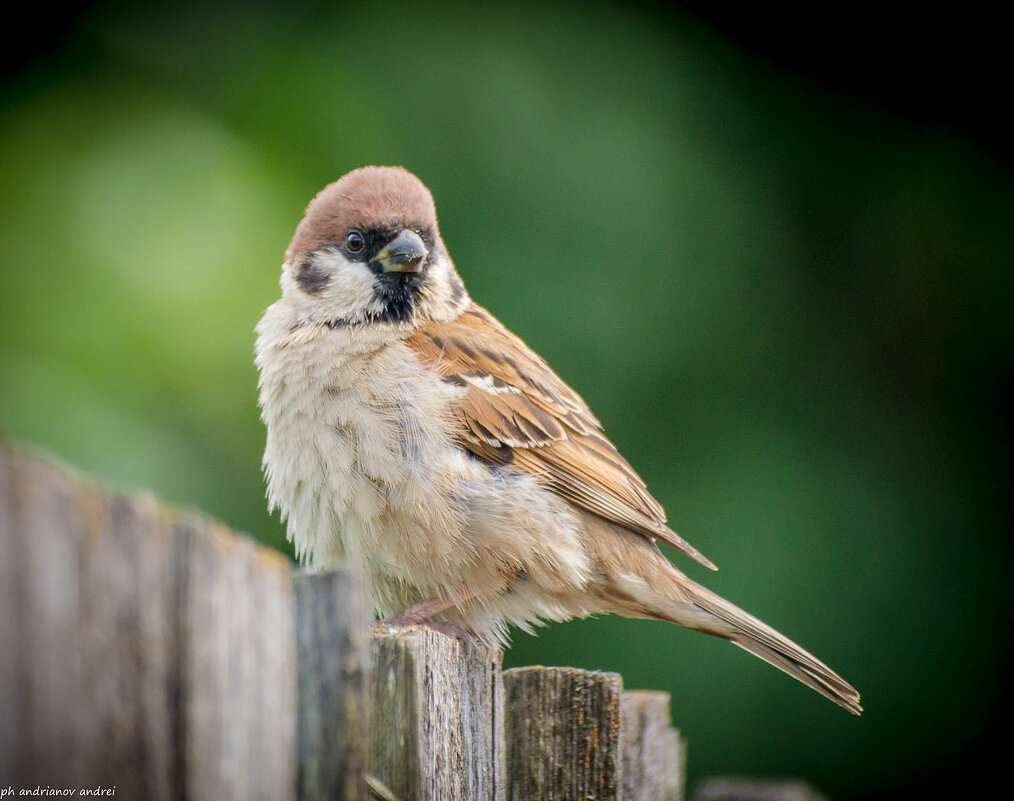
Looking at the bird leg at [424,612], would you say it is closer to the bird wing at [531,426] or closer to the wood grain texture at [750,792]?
the bird wing at [531,426]

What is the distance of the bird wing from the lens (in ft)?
8.88

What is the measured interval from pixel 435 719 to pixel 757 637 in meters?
1.57

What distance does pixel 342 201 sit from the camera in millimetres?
2998

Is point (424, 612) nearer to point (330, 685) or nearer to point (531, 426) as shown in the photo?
point (531, 426)

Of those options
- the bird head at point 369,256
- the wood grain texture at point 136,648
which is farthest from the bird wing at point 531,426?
the wood grain texture at point 136,648

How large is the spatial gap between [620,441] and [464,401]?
2.88ft

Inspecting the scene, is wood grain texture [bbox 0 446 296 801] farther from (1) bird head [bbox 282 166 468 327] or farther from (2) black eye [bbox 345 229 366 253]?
(2) black eye [bbox 345 229 366 253]

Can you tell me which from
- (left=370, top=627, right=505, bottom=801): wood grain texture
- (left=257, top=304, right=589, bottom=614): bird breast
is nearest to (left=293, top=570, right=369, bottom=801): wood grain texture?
(left=370, top=627, right=505, bottom=801): wood grain texture

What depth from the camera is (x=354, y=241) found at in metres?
3.00

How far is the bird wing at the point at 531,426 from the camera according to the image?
8.88ft

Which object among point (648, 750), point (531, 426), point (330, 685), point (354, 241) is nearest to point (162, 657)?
point (330, 685)

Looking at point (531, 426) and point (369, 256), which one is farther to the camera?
point (369, 256)

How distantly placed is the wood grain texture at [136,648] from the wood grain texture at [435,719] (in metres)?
0.25

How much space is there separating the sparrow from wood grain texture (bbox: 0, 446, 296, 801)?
1445 mm
